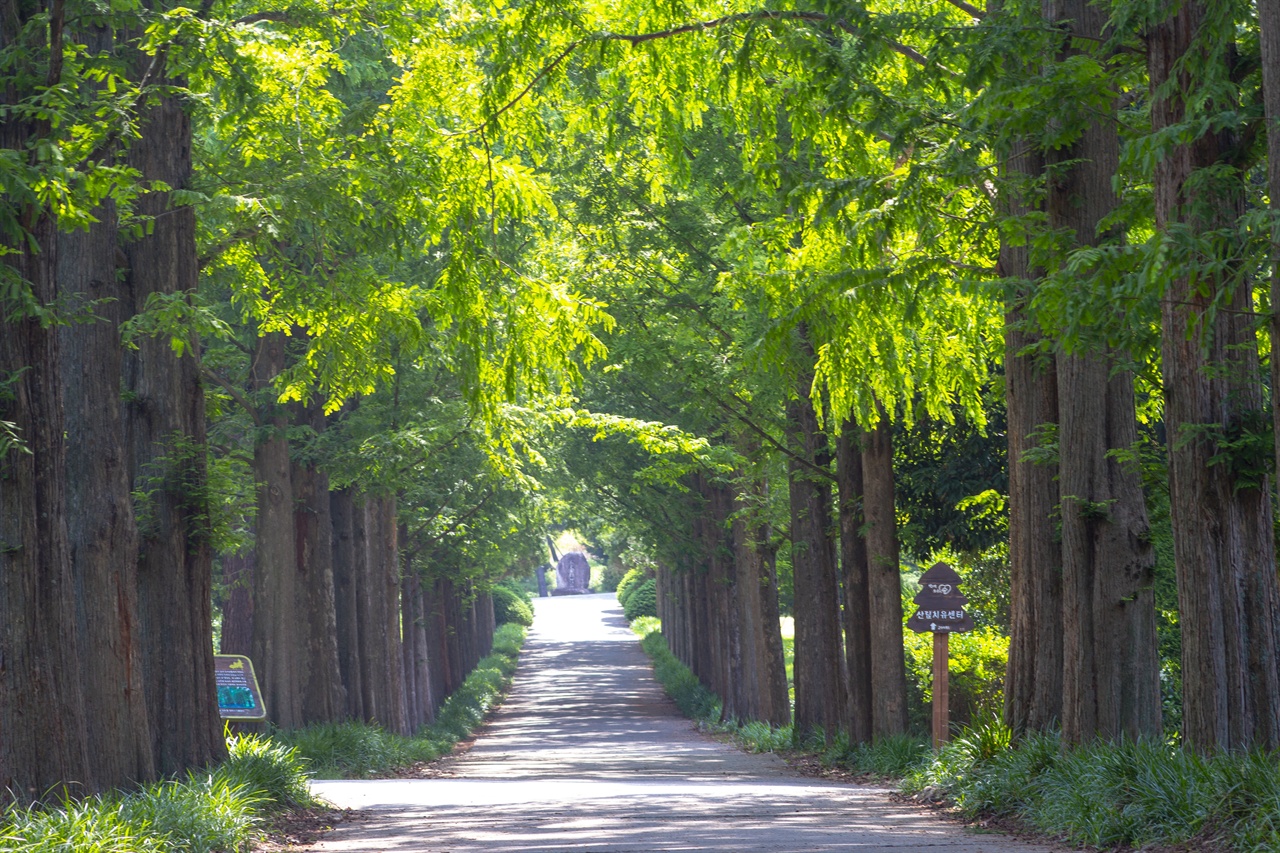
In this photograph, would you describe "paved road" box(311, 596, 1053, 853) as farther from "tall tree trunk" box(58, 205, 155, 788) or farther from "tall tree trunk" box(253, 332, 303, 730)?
"tall tree trunk" box(253, 332, 303, 730)

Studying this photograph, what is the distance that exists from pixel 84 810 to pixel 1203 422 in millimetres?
7484

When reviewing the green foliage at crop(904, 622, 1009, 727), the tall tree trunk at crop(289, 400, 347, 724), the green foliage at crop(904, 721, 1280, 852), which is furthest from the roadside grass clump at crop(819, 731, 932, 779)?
the tall tree trunk at crop(289, 400, 347, 724)

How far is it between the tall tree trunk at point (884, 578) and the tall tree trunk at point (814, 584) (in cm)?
220

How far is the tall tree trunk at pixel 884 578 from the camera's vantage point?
57.6 ft

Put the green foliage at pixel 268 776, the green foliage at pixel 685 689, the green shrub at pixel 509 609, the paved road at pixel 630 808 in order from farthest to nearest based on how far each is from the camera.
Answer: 1. the green shrub at pixel 509 609
2. the green foliage at pixel 685 689
3. the green foliage at pixel 268 776
4. the paved road at pixel 630 808

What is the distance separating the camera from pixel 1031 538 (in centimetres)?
1212

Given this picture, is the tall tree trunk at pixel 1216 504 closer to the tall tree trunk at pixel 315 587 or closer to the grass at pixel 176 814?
the grass at pixel 176 814

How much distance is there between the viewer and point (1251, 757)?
8008 millimetres

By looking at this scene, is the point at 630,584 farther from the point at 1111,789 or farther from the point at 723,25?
the point at 1111,789

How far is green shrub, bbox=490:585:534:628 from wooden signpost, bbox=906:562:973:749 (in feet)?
189

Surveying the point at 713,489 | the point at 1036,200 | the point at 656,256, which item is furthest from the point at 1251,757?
the point at 713,489

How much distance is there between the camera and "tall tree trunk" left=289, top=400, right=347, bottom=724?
20.3 m

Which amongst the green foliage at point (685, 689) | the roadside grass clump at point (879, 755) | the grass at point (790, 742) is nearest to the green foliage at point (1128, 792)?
the roadside grass clump at point (879, 755)

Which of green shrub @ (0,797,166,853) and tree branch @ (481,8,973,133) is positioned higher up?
tree branch @ (481,8,973,133)
